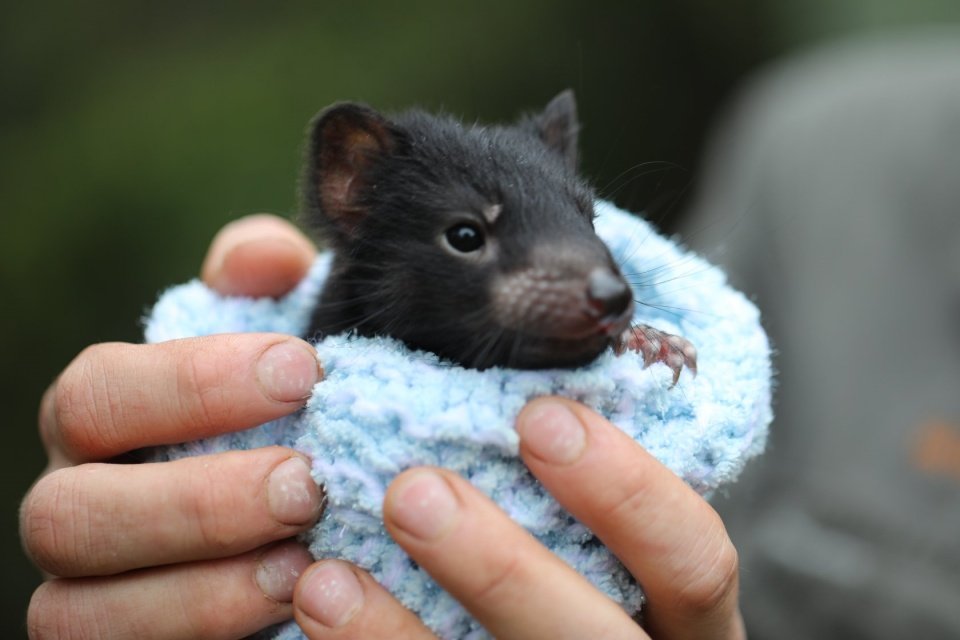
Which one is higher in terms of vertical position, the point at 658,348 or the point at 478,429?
the point at 658,348

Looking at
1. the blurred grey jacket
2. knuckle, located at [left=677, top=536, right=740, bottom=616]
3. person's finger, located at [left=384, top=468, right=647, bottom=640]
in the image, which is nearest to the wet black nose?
person's finger, located at [left=384, top=468, right=647, bottom=640]

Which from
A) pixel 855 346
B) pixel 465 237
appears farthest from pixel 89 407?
pixel 855 346

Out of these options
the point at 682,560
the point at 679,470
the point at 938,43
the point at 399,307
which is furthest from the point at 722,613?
the point at 938,43

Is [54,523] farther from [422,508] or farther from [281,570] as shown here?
[422,508]

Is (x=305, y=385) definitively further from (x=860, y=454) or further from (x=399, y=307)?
(x=860, y=454)

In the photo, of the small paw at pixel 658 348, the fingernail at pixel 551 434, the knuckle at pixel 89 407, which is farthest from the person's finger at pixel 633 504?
the knuckle at pixel 89 407

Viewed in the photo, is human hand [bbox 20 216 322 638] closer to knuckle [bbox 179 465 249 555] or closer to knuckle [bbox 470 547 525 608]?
knuckle [bbox 179 465 249 555]

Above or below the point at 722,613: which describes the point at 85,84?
above
